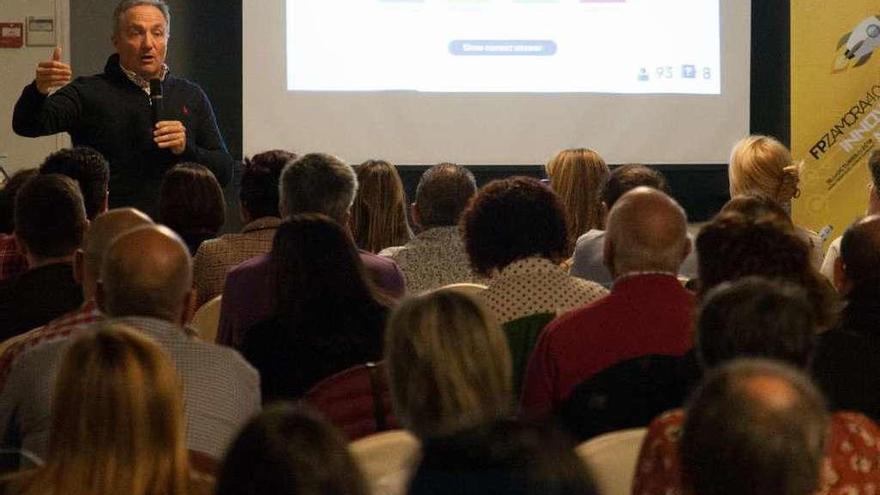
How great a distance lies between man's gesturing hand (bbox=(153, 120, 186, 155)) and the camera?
548cm

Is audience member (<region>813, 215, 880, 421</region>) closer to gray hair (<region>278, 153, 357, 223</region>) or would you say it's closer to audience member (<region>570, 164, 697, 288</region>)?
audience member (<region>570, 164, 697, 288</region>)

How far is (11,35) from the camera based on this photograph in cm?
748

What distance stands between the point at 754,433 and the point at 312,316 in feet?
6.09

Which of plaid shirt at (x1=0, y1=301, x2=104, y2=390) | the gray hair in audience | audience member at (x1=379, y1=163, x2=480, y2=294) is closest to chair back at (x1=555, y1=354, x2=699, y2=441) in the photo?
plaid shirt at (x1=0, y1=301, x2=104, y2=390)

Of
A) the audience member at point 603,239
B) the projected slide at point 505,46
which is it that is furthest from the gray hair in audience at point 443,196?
the projected slide at point 505,46

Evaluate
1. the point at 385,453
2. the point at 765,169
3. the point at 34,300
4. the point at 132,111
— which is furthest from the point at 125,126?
the point at 385,453

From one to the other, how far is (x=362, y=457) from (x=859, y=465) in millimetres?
767

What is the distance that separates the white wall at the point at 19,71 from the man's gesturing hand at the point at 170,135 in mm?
2170

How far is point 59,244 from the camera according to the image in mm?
Answer: 3850

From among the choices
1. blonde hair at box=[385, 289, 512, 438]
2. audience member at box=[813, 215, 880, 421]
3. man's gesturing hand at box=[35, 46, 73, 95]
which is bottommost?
audience member at box=[813, 215, 880, 421]

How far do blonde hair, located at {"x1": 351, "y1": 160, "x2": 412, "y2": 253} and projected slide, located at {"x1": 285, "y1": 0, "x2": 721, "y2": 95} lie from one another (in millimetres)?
2287

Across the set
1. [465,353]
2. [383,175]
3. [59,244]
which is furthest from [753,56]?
[465,353]

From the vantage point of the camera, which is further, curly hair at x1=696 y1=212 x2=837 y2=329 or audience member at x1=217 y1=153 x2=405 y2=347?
audience member at x1=217 y1=153 x2=405 y2=347

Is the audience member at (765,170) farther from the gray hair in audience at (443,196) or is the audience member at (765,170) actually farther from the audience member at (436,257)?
the audience member at (436,257)
